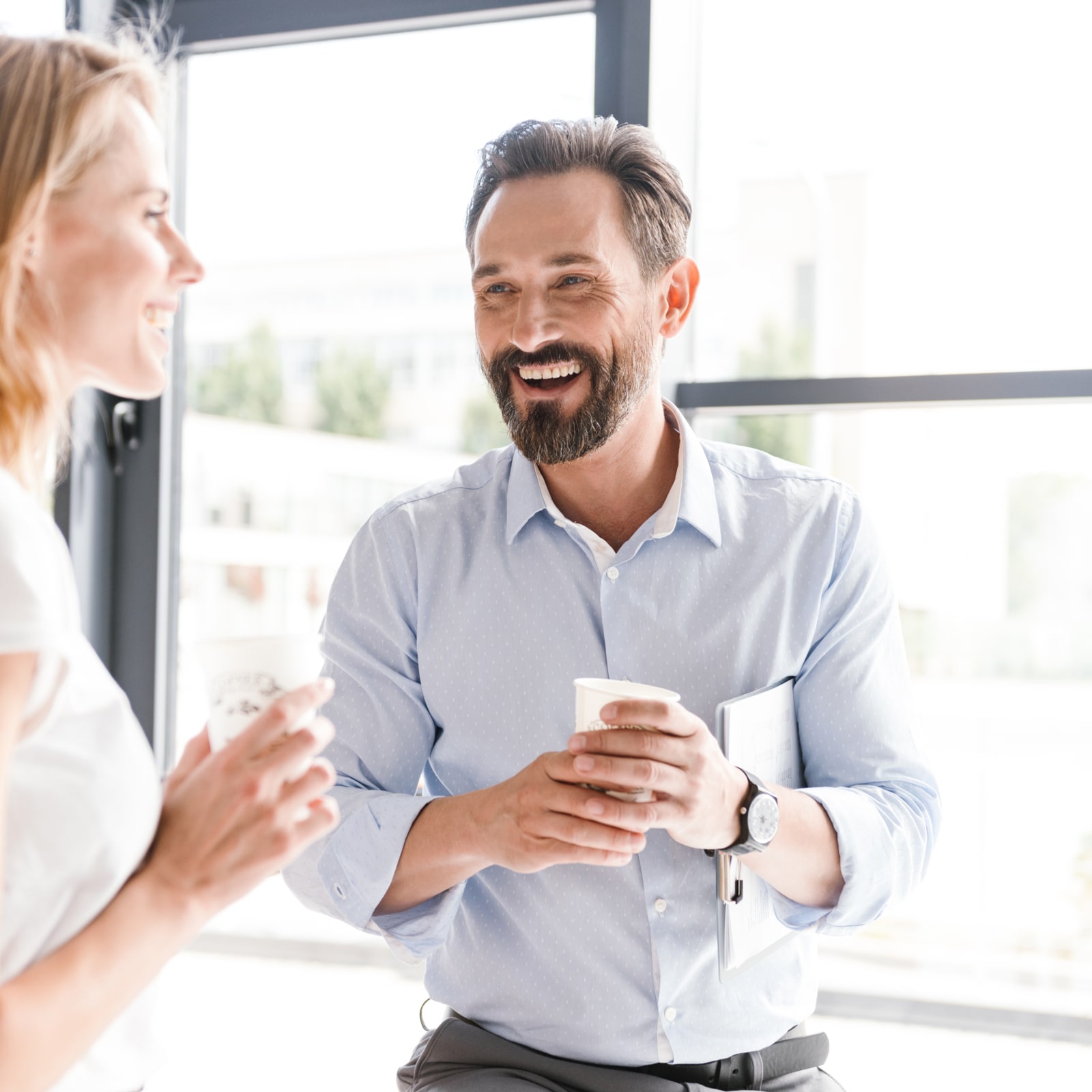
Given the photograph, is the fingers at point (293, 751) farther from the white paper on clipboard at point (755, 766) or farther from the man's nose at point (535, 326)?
the man's nose at point (535, 326)

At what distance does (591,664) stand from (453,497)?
36 centimetres

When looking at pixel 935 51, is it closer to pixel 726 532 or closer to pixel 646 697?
pixel 726 532

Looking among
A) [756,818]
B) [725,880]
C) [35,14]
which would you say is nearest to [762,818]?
[756,818]

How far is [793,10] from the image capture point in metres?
2.08

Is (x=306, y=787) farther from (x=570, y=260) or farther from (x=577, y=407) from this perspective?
(x=570, y=260)

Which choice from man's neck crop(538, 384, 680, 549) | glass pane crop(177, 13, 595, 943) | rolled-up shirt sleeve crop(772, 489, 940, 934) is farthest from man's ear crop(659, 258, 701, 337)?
glass pane crop(177, 13, 595, 943)

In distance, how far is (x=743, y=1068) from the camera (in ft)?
4.75

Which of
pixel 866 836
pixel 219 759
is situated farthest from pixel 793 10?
pixel 219 759

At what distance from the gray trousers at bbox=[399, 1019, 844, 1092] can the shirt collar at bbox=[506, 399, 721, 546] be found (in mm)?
698

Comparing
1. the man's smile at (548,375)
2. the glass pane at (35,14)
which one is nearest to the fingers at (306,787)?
the man's smile at (548,375)

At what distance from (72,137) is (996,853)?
184 centimetres

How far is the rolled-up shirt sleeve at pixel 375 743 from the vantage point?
1437 millimetres

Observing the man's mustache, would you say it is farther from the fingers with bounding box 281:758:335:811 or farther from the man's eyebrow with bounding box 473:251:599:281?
the fingers with bounding box 281:758:335:811

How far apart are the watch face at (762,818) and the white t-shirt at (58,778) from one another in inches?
26.7
